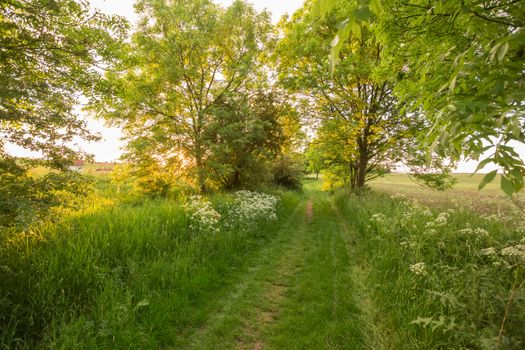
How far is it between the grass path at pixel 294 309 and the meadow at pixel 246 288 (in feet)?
0.09

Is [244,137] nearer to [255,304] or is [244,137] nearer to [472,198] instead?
[255,304]

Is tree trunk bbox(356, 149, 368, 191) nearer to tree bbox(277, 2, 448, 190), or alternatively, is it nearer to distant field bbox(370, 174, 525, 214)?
tree bbox(277, 2, 448, 190)

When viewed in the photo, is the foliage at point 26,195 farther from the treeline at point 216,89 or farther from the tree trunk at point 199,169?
the tree trunk at point 199,169

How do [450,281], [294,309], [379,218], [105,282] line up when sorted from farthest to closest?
[379,218] < [294,309] < [105,282] < [450,281]

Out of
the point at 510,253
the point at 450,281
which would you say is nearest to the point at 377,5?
the point at 510,253

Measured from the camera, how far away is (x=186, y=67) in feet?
44.5

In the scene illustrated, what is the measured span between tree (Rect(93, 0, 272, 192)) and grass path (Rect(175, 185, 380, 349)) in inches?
316

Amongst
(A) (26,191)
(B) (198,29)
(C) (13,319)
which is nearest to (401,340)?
(C) (13,319)

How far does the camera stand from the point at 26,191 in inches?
182

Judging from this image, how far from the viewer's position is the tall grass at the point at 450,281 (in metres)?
3.32

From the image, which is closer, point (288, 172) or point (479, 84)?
point (479, 84)

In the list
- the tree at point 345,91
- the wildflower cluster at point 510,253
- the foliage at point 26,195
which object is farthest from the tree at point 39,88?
the tree at point 345,91

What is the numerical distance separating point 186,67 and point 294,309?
12.8m

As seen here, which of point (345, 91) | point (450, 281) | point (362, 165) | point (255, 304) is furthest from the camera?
point (362, 165)
